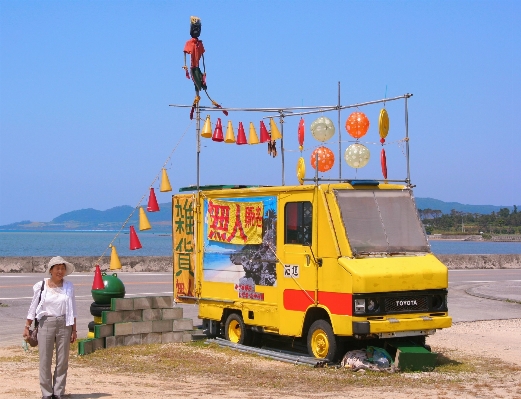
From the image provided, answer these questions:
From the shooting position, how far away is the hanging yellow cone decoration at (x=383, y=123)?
13.8 meters

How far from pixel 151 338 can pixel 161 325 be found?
0.28 m

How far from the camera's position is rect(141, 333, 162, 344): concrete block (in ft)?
46.3

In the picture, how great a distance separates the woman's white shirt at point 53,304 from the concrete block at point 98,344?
368cm

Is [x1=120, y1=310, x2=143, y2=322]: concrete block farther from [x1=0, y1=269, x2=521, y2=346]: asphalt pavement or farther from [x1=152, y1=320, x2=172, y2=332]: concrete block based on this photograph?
[x1=0, y1=269, x2=521, y2=346]: asphalt pavement

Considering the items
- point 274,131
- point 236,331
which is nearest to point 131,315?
point 236,331

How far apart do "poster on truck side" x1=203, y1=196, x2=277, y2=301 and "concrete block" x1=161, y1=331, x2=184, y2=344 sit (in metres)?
1.10

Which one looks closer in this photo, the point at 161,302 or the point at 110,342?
the point at 110,342

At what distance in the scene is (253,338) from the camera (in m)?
14.2

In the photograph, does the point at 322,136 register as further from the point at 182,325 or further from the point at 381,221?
the point at 182,325

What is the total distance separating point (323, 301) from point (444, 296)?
176 centimetres

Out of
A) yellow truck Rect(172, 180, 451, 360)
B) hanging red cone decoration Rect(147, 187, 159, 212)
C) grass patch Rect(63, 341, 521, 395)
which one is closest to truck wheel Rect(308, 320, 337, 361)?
yellow truck Rect(172, 180, 451, 360)

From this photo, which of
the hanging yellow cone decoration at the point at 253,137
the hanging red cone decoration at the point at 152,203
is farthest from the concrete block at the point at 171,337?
the hanging yellow cone decoration at the point at 253,137

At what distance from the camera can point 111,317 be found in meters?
13.8

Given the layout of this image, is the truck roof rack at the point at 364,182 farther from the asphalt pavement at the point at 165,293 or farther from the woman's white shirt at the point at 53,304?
the asphalt pavement at the point at 165,293
